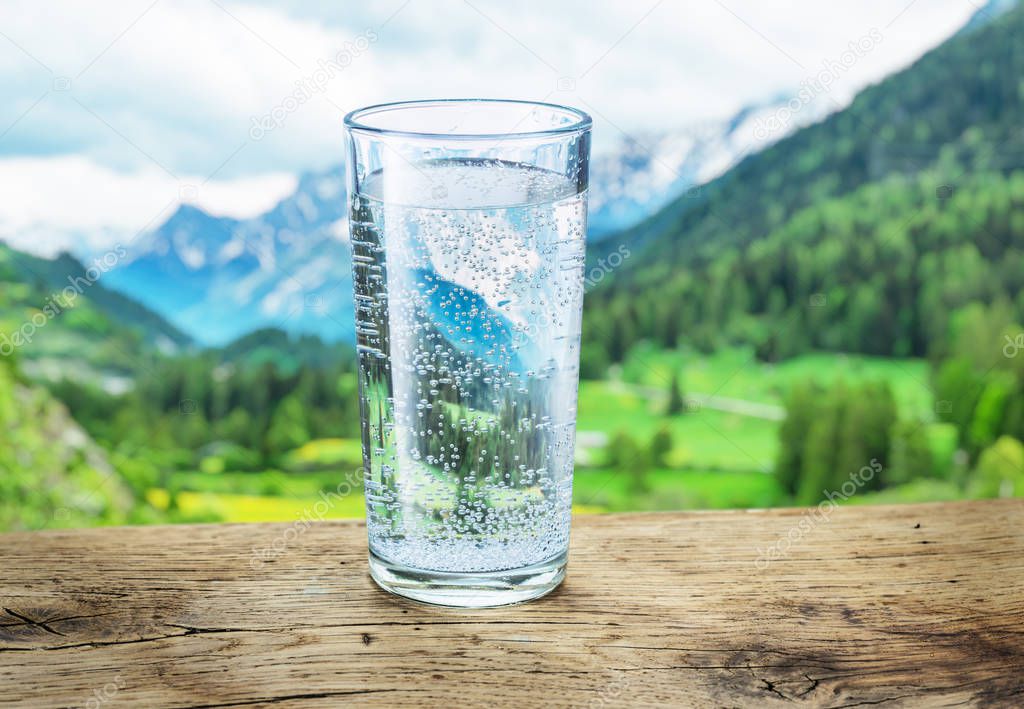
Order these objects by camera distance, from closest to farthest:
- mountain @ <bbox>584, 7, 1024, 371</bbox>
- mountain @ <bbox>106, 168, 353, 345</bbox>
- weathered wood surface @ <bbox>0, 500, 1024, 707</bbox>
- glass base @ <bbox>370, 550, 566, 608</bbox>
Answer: weathered wood surface @ <bbox>0, 500, 1024, 707</bbox>, glass base @ <bbox>370, 550, 566, 608</bbox>, mountain @ <bbox>106, 168, 353, 345</bbox>, mountain @ <bbox>584, 7, 1024, 371</bbox>

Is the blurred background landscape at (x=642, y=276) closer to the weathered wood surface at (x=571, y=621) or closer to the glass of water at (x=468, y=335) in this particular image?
the weathered wood surface at (x=571, y=621)

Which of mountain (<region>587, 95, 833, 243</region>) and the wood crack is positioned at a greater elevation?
mountain (<region>587, 95, 833, 243</region>)

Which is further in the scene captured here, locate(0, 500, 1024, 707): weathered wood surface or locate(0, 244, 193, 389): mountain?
locate(0, 244, 193, 389): mountain

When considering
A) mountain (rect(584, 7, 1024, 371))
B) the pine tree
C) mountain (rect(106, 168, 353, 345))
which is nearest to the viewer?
mountain (rect(106, 168, 353, 345))

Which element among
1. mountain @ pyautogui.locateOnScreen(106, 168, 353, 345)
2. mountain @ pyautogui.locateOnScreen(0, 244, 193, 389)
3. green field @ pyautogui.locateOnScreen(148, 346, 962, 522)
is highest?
mountain @ pyautogui.locateOnScreen(106, 168, 353, 345)

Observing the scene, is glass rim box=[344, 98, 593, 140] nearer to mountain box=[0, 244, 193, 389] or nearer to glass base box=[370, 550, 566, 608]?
glass base box=[370, 550, 566, 608]

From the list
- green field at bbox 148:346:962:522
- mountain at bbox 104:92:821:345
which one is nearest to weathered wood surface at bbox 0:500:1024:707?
mountain at bbox 104:92:821:345

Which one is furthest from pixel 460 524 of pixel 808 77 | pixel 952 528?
pixel 808 77

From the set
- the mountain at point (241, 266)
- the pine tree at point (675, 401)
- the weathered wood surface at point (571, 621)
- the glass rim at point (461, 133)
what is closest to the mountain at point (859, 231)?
the pine tree at point (675, 401)
